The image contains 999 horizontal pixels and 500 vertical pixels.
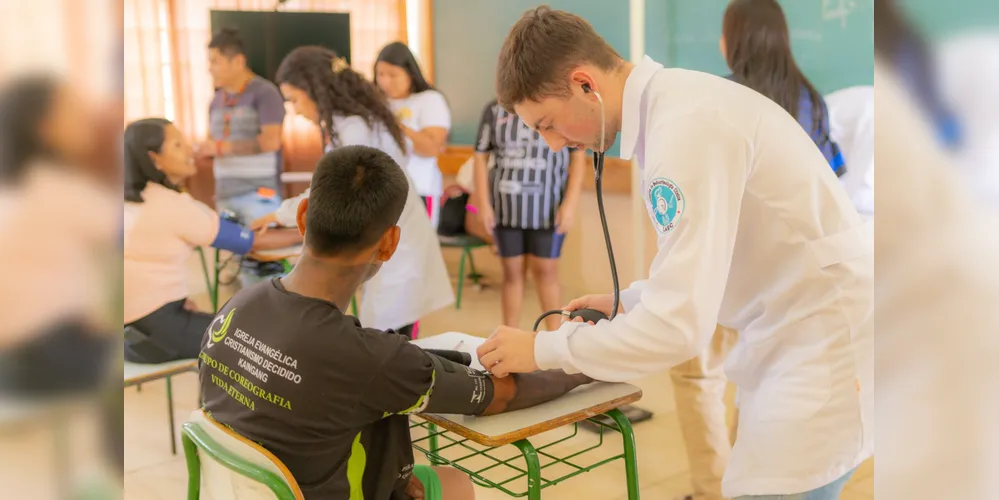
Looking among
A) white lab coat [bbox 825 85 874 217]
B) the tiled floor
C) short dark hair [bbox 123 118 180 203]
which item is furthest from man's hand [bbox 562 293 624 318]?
short dark hair [bbox 123 118 180 203]

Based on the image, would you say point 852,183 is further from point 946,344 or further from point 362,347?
point 946,344

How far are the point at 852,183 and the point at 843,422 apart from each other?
4.77 ft

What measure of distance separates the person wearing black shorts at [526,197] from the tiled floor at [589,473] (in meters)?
0.52

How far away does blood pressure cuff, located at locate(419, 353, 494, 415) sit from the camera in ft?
4.12

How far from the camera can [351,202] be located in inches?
50.4

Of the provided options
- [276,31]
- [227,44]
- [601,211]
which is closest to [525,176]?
[227,44]

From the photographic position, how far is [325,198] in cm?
128

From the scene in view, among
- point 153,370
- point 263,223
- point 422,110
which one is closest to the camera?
point 153,370

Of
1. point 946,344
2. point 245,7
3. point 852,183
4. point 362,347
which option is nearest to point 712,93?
point 362,347

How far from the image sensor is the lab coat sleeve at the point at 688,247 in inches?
39.8

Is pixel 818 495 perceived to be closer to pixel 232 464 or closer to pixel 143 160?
pixel 232 464

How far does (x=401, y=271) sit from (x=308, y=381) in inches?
62.2

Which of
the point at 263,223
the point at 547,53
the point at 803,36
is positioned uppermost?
the point at 803,36

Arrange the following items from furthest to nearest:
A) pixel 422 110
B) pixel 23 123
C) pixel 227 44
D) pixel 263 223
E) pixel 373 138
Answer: pixel 422 110 < pixel 227 44 < pixel 263 223 < pixel 373 138 < pixel 23 123
